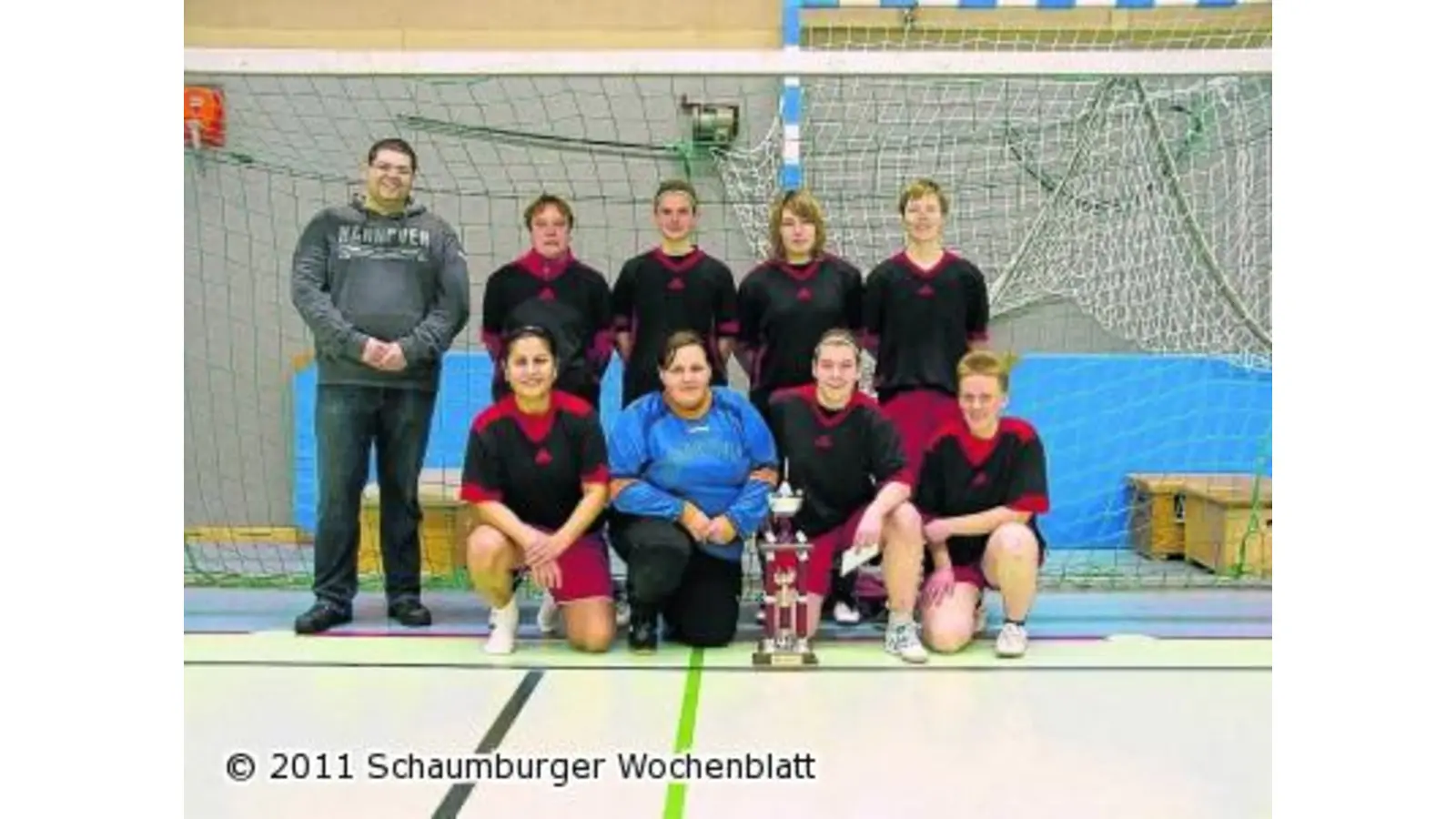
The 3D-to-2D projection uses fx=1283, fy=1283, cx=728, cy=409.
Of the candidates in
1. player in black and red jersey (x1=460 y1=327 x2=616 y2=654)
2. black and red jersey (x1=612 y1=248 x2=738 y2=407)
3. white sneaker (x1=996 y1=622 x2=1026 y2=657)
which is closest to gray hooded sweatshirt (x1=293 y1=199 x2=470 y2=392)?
player in black and red jersey (x1=460 y1=327 x2=616 y2=654)

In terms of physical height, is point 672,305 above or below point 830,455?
above

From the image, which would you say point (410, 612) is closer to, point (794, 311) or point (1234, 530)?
point (794, 311)

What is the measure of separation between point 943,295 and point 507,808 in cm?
227

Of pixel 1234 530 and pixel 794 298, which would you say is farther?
pixel 1234 530

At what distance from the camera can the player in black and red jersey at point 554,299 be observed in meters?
4.30

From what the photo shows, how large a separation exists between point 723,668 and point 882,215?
3.40 meters

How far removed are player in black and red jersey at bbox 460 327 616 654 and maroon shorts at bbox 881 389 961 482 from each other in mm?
1016

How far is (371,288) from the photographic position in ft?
13.7

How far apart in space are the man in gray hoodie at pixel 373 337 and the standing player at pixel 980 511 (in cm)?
167

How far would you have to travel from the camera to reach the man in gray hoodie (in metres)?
4.15

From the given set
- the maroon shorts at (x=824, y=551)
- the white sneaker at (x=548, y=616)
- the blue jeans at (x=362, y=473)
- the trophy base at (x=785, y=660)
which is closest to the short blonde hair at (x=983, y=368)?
the maroon shorts at (x=824, y=551)

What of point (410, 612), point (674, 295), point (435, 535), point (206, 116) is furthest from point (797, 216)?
point (206, 116)

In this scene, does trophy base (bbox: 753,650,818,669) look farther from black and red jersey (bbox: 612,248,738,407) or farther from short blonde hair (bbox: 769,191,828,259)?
short blonde hair (bbox: 769,191,828,259)

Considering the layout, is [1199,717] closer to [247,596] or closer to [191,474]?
[247,596]
